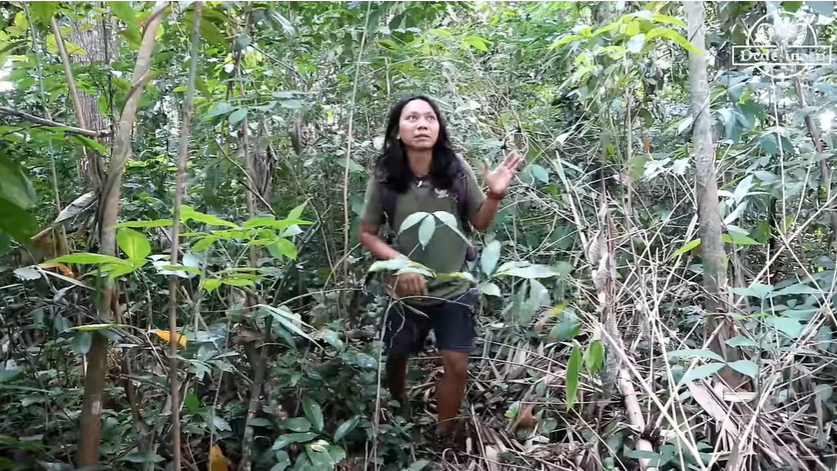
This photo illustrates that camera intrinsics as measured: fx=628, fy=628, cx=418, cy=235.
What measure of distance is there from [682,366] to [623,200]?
639 millimetres

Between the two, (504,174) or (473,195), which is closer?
(504,174)

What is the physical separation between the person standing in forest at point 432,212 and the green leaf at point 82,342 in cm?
86

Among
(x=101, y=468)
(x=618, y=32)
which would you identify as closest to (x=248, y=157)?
(x=101, y=468)

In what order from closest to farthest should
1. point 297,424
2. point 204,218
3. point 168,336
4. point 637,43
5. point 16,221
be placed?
point 16,221, point 204,218, point 168,336, point 637,43, point 297,424

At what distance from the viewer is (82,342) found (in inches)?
50.4

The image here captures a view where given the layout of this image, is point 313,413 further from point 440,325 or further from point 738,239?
point 738,239

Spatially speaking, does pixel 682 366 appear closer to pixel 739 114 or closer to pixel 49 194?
pixel 739 114

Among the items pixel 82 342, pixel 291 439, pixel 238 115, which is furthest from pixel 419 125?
pixel 82 342

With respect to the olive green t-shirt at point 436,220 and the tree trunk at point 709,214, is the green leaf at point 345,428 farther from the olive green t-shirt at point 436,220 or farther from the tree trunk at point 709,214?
the tree trunk at point 709,214

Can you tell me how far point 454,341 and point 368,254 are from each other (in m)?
0.55

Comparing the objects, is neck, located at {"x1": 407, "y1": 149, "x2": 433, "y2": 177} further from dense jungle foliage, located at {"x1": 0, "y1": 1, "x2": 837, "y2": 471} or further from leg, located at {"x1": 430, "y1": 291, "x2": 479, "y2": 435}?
leg, located at {"x1": 430, "y1": 291, "x2": 479, "y2": 435}

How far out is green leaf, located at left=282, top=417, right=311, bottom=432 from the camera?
173 cm

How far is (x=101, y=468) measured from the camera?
141 cm

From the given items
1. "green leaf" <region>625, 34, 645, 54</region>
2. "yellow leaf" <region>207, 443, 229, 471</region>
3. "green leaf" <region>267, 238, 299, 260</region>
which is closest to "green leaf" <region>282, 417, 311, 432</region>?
"yellow leaf" <region>207, 443, 229, 471</region>
